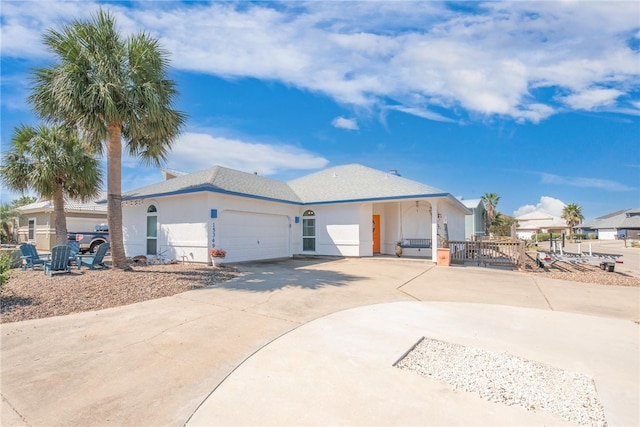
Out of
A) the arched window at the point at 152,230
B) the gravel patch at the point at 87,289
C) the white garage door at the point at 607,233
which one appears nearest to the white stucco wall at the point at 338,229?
the gravel patch at the point at 87,289

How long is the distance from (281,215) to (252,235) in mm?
2504

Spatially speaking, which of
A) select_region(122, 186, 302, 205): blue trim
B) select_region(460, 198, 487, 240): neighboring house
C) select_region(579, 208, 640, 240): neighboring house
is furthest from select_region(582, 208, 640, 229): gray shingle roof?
select_region(122, 186, 302, 205): blue trim

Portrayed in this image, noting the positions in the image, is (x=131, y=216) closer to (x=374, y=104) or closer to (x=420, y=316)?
(x=374, y=104)

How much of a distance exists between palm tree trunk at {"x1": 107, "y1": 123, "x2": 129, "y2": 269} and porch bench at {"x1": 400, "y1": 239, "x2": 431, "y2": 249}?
44.6ft

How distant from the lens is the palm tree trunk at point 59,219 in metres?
14.5

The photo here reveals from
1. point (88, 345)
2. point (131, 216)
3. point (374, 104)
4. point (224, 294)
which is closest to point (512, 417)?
point (88, 345)

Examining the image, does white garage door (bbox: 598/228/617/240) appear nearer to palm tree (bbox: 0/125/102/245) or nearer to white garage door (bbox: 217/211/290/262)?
white garage door (bbox: 217/211/290/262)

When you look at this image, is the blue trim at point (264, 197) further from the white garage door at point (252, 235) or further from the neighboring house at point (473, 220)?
the neighboring house at point (473, 220)

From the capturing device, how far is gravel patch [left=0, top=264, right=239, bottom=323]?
648cm

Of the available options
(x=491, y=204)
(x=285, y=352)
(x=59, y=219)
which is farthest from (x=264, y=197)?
(x=491, y=204)

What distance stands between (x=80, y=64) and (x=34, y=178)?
8.02 meters

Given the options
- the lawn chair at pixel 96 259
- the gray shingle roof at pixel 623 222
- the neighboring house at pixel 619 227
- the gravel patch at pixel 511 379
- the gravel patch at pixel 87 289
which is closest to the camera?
the gravel patch at pixel 511 379

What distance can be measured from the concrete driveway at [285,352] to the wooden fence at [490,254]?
502cm

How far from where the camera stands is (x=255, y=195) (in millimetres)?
14906
